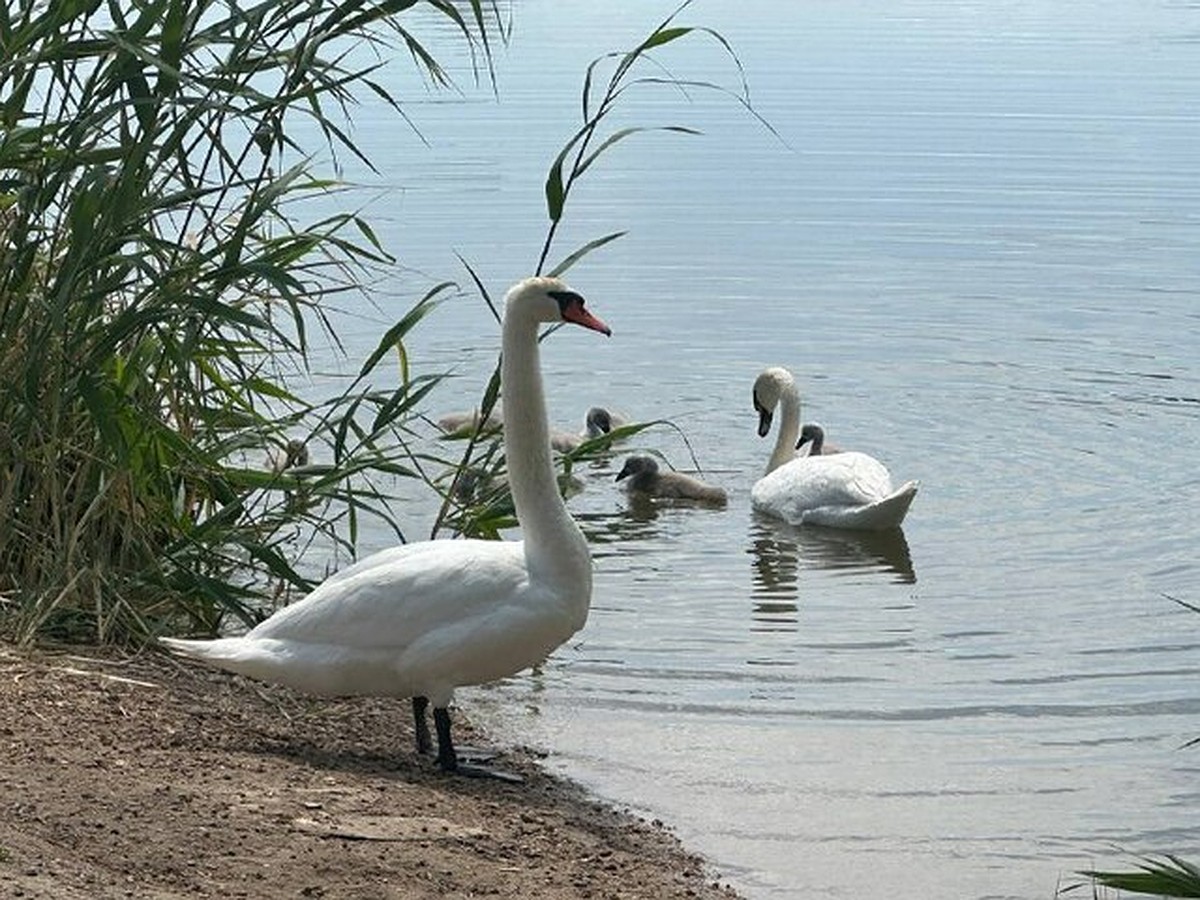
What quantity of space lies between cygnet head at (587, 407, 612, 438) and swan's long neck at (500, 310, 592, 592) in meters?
4.93

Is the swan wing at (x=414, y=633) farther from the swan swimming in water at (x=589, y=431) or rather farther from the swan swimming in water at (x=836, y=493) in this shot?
the swan swimming in water at (x=589, y=431)

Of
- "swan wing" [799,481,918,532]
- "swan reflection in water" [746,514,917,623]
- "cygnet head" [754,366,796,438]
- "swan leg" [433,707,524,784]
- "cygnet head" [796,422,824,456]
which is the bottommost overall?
"swan leg" [433,707,524,784]

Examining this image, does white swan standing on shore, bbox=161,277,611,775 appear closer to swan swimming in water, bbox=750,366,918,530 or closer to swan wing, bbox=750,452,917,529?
swan swimming in water, bbox=750,366,918,530

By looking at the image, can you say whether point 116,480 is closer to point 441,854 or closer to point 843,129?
point 441,854

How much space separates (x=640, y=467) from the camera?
37.6 ft

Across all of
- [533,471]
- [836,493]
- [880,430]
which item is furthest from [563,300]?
[880,430]

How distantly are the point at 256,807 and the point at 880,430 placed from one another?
748cm

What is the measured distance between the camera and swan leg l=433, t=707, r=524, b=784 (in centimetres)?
Answer: 620

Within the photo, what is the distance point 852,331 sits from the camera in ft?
46.6

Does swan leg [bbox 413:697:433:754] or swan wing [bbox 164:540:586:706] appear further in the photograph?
swan leg [bbox 413:697:433:754]

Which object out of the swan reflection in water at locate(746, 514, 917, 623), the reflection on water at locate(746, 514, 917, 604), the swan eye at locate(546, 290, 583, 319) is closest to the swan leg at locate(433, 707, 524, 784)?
the swan eye at locate(546, 290, 583, 319)

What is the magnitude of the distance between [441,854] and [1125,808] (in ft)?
7.50

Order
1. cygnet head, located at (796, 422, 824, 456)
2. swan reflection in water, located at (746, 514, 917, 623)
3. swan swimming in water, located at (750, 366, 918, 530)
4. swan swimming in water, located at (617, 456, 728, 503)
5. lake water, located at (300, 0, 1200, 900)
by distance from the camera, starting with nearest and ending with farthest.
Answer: lake water, located at (300, 0, 1200, 900)
swan reflection in water, located at (746, 514, 917, 623)
swan swimming in water, located at (750, 366, 918, 530)
swan swimming in water, located at (617, 456, 728, 503)
cygnet head, located at (796, 422, 824, 456)

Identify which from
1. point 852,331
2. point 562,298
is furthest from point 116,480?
point 852,331
